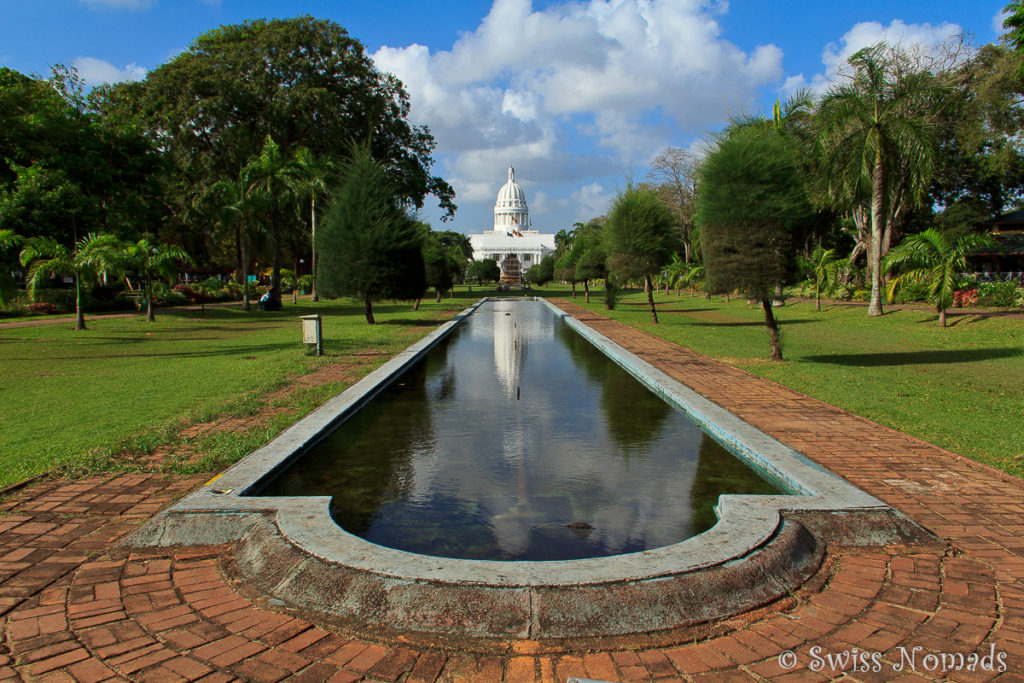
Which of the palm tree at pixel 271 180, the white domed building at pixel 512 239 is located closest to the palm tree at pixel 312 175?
the palm tree at pixel 271 180

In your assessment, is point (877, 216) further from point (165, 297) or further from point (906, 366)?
point (165, 297)

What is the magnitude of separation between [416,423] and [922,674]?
5688mm

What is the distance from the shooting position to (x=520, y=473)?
5.60 metres

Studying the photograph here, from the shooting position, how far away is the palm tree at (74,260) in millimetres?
18156

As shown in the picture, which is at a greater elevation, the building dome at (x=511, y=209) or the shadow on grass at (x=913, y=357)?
the building dome at (x=511, y=209)

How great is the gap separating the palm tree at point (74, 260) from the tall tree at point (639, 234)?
15.2 metres

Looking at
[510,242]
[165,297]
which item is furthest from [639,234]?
[510,242]

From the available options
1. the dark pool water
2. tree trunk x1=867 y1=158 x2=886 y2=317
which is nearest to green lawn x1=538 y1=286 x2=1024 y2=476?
tree trunk x1=867 y1=158 x2=886 y2=317

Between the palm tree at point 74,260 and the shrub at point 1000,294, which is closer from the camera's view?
the palm tree at point 74,260

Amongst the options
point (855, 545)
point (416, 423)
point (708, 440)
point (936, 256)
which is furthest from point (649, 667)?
→ point (936, 256)

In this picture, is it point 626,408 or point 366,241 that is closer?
point 626,408

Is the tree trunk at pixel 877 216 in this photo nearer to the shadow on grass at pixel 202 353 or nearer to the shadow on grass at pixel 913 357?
the shadow on grass at pixel 913 357

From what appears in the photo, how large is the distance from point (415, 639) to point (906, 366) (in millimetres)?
11833

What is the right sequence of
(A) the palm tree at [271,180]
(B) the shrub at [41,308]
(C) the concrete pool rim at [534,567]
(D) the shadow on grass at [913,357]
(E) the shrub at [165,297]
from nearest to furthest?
1. (C) the concrete pool rim at [534,567]
2. (D) the shadow on grass at [913,357]
3. (B) the shrub at [41,308]
4. (E) the shrub at [165,297]
5. (A) the palm tree at [271,180]
